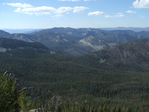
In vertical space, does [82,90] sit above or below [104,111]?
below

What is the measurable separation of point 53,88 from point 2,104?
12787 centimetres

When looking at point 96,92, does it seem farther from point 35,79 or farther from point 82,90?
point 35,79

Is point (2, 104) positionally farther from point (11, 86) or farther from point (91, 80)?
point (91, 80)

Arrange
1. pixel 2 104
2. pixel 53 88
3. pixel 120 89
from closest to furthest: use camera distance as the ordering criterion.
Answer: pixel 2 104
pixel 53 88
pixel 120 89

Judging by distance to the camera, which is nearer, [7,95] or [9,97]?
[7,95]

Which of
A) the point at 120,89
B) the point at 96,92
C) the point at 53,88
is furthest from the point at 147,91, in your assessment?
the point at 53,88

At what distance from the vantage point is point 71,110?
2489 inches

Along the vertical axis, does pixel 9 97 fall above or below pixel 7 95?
below

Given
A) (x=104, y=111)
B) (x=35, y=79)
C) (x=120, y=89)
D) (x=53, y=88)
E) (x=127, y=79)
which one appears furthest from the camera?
(x=127, y=79)

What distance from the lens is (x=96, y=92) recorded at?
15950 cm

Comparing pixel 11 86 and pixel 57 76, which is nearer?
pixel 11 86

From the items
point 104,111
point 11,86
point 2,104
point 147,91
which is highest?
point 11,86

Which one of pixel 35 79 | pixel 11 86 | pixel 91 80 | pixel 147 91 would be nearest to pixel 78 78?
pixel 91 80

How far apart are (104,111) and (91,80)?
394ft
